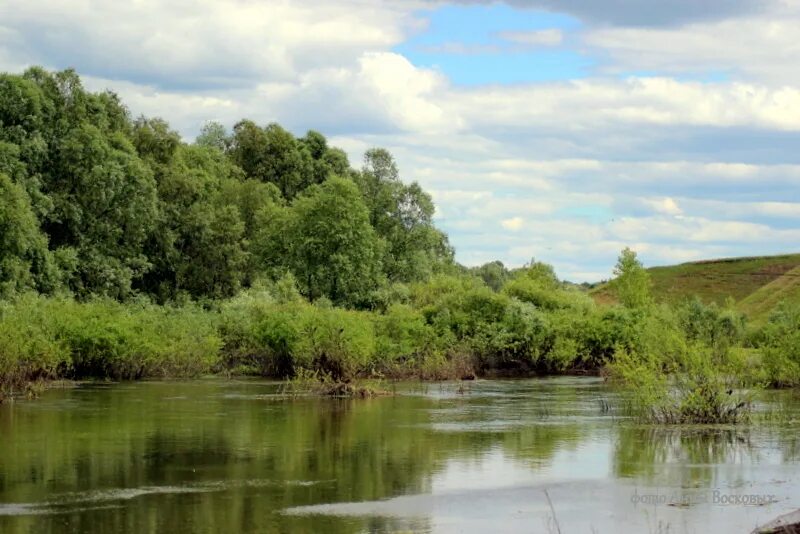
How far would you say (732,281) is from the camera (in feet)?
457

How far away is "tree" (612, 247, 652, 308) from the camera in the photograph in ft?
330

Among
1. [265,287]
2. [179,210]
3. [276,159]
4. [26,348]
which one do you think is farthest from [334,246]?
[26,348]

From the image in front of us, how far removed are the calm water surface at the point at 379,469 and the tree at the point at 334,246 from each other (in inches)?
1725

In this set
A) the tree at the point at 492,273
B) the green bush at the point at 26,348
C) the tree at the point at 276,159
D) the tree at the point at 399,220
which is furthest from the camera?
the tree at the point at 492,273

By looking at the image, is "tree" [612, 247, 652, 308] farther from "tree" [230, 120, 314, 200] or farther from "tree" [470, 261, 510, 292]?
"tree" [470, 261, 510, 292]

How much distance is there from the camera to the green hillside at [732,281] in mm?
125425

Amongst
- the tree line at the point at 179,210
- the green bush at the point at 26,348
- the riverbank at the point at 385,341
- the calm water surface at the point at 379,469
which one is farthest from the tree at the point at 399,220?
the calm water surface at the point at 379,469

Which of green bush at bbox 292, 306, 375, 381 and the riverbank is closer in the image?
the riverbank

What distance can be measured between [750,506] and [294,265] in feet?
222

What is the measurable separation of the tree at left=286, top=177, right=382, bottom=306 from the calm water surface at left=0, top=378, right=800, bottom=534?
4380cm

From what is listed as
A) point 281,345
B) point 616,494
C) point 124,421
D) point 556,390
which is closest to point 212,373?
point 281,345

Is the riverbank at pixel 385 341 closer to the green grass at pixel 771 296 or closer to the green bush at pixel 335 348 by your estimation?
the green bush at pixel 335 348

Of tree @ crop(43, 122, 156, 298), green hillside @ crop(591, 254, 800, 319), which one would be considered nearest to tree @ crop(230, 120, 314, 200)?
tree @ crop(43, 122, 156, 298)

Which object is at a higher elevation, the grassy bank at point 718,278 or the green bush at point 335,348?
the grassy bank at point 718,278
